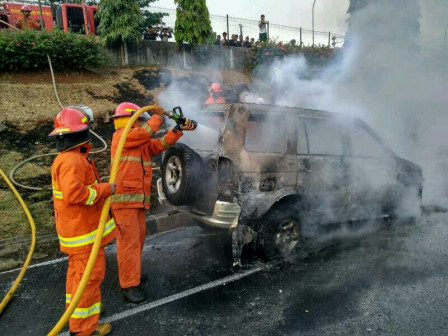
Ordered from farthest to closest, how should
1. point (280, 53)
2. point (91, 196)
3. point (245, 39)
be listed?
point (245, 39), point (280, 53), point (91, 196)

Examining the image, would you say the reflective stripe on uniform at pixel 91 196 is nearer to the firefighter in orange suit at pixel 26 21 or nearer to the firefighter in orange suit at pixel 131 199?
the firefighter in orange suit at pixel 131 199

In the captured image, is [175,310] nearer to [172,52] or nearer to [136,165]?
[136,165]

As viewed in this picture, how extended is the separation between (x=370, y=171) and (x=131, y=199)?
10.9ft

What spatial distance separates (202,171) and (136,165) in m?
0.71

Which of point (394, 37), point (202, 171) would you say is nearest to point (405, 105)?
point (394, 37)

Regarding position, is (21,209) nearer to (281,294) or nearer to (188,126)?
(188,126)

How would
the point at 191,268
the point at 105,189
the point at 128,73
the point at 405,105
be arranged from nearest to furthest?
the point at 105,189
the point at 191,268
the point at 405,105
the point at 128,73

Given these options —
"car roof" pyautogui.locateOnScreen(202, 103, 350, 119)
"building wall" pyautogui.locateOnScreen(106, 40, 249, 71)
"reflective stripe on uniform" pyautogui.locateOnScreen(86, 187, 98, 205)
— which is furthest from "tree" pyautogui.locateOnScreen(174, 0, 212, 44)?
"reflective stripe on uniform" pyautogui.locateOnScreen(86, 187, 98, 205)

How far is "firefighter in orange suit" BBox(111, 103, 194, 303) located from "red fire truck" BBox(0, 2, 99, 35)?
38.3 feet

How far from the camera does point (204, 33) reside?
13156 millimetres

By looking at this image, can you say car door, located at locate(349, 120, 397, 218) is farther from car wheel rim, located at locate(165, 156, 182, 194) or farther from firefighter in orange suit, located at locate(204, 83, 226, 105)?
firefighter in orange suit, located at locate(204, 83, 226, 105)

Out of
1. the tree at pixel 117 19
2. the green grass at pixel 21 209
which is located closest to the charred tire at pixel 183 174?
the green grass at pixel 21 209

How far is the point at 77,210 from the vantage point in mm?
2688

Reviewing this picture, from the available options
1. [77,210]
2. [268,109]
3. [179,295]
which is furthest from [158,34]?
[77,210]
